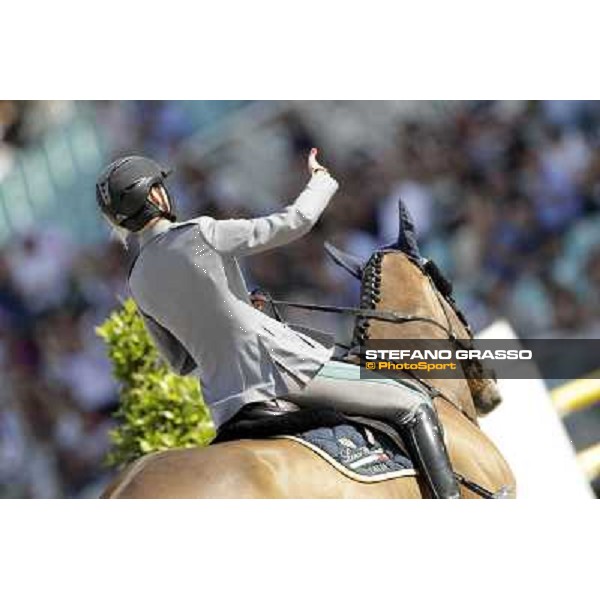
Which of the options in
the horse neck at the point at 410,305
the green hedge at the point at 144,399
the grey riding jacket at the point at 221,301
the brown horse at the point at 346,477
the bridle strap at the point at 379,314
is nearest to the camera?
the brown horse at the point at 346,477

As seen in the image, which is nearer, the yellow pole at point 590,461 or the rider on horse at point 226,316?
the rider on horse at point 226,316

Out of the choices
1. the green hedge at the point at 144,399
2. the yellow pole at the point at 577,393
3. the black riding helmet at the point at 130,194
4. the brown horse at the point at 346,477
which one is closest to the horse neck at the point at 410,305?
the brown horse at the point at 346,477

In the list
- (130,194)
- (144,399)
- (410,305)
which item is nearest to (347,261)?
(410,305)

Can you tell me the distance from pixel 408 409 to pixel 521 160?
1226mm

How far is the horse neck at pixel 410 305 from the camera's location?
12.1ft

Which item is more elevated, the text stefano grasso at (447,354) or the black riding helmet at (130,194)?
the black riding helmet at (130,194)

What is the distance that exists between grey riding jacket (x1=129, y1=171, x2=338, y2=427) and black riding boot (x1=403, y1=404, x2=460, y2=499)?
0.29 m

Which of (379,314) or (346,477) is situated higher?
(379,314)

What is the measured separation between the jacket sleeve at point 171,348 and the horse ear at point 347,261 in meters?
0.75

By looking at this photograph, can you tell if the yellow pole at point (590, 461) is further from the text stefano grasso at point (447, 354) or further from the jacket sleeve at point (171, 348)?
the jacket sleeve at point (171, 348)

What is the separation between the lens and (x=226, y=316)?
10.2 ft

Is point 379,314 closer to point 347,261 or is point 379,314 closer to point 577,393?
point 347,261

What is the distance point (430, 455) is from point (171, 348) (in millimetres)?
708

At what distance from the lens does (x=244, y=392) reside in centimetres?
309
